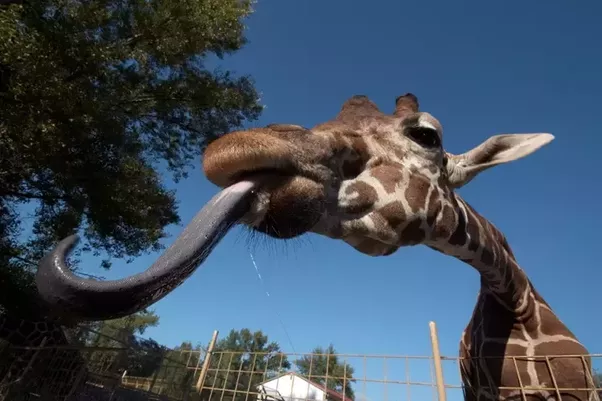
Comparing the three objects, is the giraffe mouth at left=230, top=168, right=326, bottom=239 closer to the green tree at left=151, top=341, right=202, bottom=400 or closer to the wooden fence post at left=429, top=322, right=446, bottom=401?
the wooden fence post at left=429, top=322, right=446, bottom=401

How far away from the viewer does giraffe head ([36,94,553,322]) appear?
3.30ft

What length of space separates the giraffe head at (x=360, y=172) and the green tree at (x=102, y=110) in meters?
7.32

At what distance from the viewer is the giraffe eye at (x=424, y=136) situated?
272 cm

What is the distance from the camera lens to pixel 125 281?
98cm

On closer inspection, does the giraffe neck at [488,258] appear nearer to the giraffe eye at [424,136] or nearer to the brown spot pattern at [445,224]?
the brown spot pattern at [445,224]

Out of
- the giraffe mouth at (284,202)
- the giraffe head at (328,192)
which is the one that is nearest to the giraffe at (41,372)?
the giraffe head at (328,192)

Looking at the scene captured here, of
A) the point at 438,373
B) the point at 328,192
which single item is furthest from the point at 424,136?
the point at 438,373

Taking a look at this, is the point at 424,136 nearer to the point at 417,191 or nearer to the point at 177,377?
the point at 417,191

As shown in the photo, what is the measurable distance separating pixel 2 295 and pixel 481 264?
11.5 meters

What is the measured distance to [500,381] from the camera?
9.99ft

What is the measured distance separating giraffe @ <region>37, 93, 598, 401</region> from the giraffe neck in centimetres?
1

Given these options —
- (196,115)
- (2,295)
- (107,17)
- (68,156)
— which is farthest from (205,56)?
(2,295)

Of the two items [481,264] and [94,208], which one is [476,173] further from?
[94,208]

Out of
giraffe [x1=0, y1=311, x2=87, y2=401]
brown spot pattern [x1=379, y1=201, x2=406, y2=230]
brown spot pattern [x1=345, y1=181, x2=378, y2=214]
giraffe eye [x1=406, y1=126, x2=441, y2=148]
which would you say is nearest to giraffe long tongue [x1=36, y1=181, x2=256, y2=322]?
brown spot pattern [x1=345, y1=181, x2=378, y2=214]
